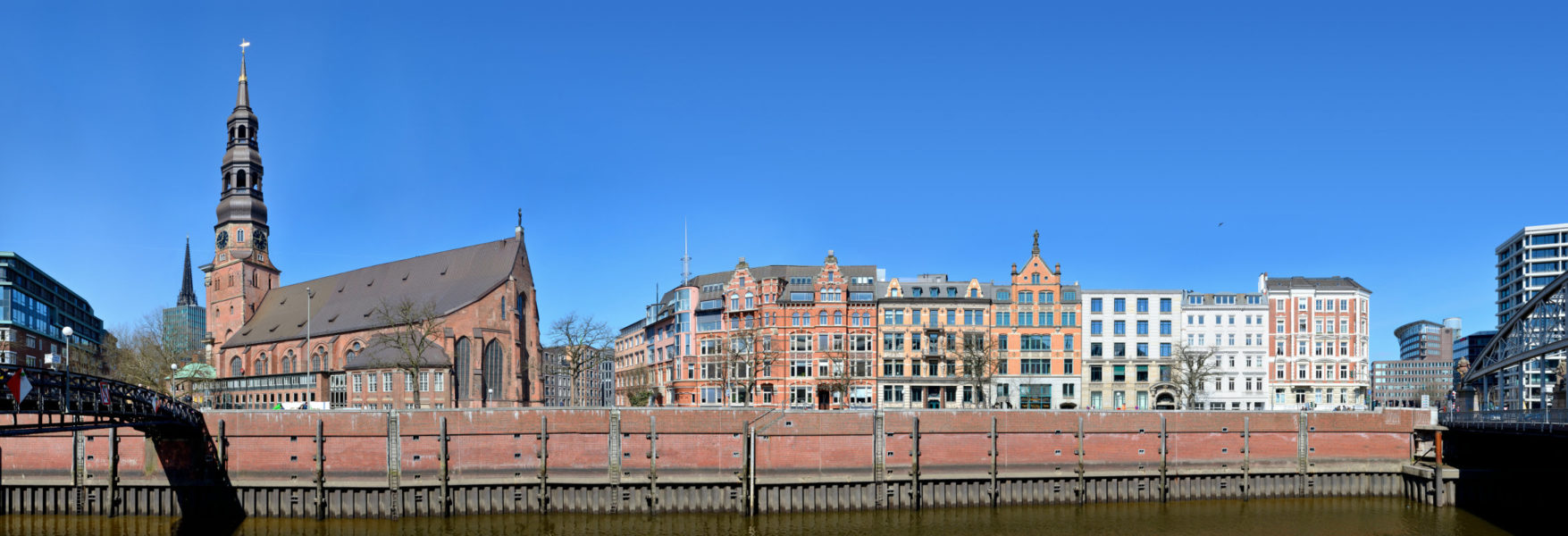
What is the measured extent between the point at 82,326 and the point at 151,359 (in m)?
73.8

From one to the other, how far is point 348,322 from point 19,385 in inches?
2632

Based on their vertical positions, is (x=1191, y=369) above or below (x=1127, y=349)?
below

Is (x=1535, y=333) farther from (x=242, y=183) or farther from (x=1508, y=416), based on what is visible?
(x=242, y=183)

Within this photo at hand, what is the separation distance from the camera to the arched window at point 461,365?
94.7 metres

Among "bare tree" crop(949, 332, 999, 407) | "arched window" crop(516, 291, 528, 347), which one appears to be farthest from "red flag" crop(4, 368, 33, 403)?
"bare tree" crop(949, 332, 999, 407)

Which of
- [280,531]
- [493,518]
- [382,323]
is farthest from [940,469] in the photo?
[382,323]

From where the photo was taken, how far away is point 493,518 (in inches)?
2245

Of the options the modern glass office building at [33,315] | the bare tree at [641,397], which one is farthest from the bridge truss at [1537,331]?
the modern glass office building at [33,315]

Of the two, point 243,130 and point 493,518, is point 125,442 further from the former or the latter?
point 243,130

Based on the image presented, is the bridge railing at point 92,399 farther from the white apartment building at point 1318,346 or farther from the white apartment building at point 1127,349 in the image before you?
the white apartment building at point 1318,346

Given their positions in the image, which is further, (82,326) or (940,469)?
(82,326)

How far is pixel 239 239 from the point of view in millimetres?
119375

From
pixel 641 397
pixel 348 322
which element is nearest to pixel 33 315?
pixel 348 322

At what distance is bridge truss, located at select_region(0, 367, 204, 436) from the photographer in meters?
42.2
